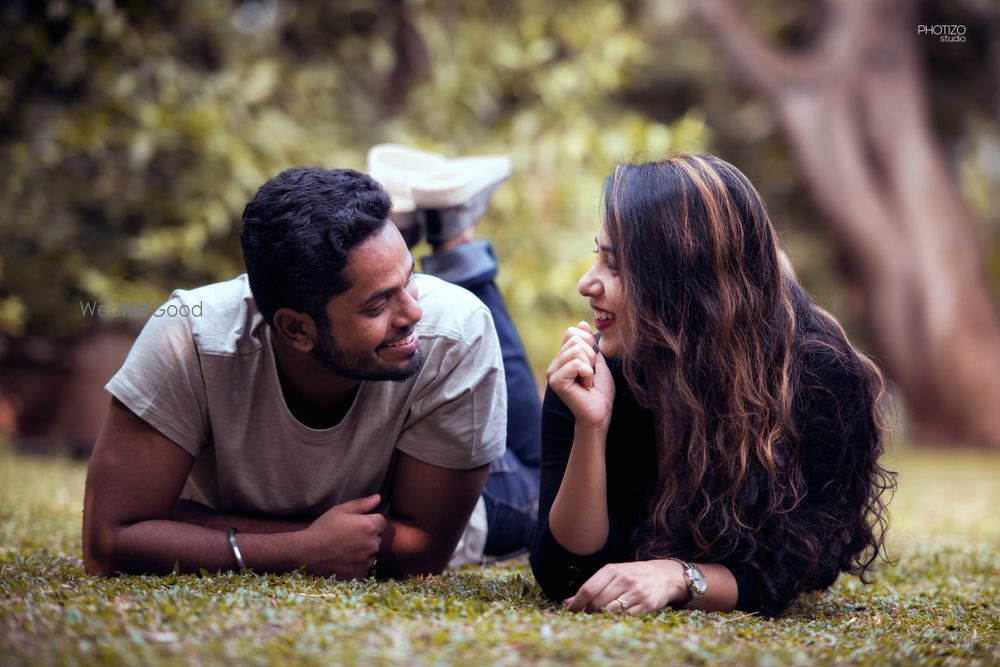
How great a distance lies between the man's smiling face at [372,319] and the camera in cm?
257

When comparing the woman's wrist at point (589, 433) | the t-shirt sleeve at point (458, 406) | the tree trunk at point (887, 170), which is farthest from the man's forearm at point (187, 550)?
the tree trunk at point (887, 170)

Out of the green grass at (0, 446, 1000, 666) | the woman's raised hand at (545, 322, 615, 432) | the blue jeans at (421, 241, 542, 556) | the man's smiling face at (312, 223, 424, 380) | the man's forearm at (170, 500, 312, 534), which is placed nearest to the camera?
the green grass at (0, 446, 1000, 666)

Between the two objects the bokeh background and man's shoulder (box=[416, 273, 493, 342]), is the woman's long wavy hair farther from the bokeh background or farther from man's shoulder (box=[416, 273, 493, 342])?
the bokeh background

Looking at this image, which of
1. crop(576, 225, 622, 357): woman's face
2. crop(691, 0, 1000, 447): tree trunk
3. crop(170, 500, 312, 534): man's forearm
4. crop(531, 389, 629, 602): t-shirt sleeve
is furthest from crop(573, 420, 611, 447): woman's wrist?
crop(691, 0, 1000, 447): tree trunk

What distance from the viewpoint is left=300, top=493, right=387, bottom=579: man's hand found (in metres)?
2.66

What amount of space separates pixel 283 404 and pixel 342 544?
386mm

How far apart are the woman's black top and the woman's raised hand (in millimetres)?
135

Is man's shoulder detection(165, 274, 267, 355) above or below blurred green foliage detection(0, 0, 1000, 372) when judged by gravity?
below

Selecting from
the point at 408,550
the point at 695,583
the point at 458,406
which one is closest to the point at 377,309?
the point at 458,406

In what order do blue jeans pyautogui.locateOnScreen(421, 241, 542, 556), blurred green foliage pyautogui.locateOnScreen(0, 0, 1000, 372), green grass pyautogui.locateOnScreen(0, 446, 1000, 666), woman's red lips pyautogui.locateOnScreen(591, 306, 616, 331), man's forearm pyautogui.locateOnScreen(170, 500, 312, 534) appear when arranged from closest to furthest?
green grass pyautogui.locateOnScreen(0, 446, 1000, 666) < woman's red lips pyautogui.locateOnScreen(591, 306, 616, 331) < man's forearm pyautogui.locateOnScreen(170, 500, 312, 534) < blue jeans pyautogui.locateOnScreen(421, 241, 542, 556) < blurred green foliage pyautogui.locateOnScreen(0, 0, 1000, 372)

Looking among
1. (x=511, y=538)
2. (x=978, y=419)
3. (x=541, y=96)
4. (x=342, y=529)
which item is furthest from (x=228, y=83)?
(x=978, y=419)

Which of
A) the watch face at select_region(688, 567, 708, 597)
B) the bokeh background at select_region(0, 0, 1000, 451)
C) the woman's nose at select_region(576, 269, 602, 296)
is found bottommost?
the watch face at select_region(688, 567, 708, 597)

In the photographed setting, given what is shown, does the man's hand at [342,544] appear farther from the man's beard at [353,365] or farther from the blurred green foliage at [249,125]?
the blurred green foliage at [249,125]

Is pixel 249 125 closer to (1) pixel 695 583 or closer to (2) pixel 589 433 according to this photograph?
(2) pixel 589 433
